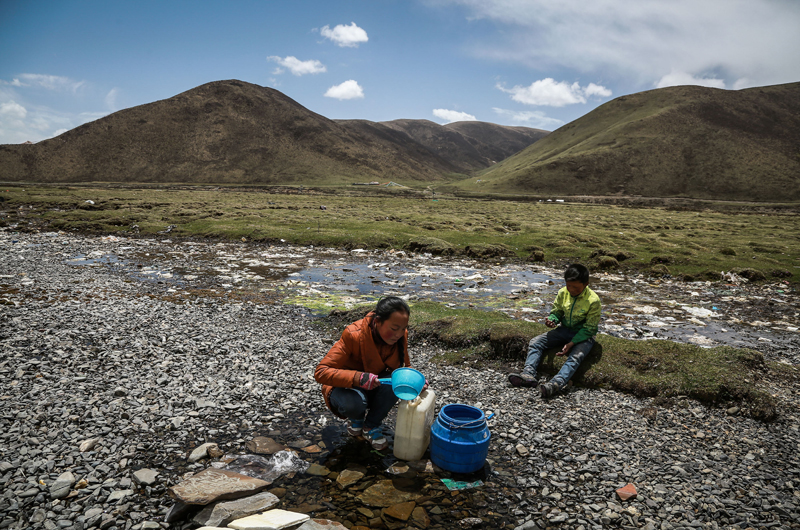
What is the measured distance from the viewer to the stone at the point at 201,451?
20.0 ft

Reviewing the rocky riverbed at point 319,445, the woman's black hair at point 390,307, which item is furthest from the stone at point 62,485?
the woman's black hair at point 390,307

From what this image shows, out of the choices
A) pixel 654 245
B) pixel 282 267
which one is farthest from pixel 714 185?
pixel 282 267

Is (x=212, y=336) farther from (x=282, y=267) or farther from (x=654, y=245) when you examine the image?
(x=654, y=245)

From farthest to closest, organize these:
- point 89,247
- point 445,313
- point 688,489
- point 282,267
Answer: point 89,247 → point 282,267 → point 445,313 → point 688,489

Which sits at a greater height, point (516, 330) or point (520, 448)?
point (516, 330)

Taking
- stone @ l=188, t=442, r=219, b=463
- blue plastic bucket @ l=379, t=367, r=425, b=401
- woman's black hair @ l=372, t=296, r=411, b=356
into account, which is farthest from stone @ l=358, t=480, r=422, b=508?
stone @ l=188, t=442, r=219, b=463

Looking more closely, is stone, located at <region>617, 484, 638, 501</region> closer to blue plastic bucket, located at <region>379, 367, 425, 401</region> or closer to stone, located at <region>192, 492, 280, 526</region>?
blue plastic bucket, located at <region>379, 367, 425, 401</region>

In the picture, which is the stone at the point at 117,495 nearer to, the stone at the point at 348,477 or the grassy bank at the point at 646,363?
the stone at the point at 348,477

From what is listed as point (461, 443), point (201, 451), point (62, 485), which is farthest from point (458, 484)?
point (62, 485)

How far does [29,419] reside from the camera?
6680 mm

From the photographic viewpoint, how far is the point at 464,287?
19578mm

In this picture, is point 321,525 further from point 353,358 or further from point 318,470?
point 353,358

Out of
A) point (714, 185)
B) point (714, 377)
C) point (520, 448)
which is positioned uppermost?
point (714, 185)

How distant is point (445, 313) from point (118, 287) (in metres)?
13.3
